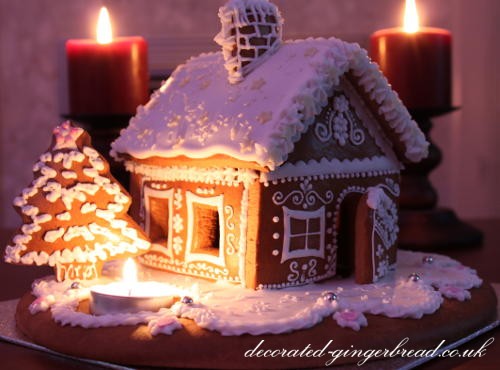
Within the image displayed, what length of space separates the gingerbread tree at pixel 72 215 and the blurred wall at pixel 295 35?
5.30 feet

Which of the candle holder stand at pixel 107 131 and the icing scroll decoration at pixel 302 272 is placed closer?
the icing scroll decoration at pixel 302 272

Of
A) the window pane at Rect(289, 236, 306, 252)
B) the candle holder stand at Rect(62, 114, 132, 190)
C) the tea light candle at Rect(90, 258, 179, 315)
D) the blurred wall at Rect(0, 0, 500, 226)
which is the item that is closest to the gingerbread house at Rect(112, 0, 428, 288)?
the window pane at Rect(289, 236, 306, 252)

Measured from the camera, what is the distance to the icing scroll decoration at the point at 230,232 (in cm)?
158

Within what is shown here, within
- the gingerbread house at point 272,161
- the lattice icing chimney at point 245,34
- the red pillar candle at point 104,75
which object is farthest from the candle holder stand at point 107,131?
the lattice icing chimney at point 245,34

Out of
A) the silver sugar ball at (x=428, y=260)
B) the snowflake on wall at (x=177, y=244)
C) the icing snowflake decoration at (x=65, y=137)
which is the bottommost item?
the silver sugar ball at (x=428, y=260)


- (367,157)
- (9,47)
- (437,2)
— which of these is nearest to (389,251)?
(367,157)

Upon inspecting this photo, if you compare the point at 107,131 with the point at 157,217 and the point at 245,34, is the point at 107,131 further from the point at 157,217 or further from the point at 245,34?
the point at 245,34

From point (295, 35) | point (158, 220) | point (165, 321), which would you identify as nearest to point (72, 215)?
point (158, 220)

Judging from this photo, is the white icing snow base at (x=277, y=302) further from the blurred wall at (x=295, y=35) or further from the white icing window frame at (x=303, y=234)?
the blurred wall at (x=295, y=35)

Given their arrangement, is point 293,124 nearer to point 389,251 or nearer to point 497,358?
point 389,251

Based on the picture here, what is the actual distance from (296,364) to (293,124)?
515 mm

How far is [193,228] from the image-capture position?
1.69m

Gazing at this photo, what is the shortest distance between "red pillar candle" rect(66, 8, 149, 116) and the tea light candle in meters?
0.68

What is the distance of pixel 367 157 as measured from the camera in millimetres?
1730
